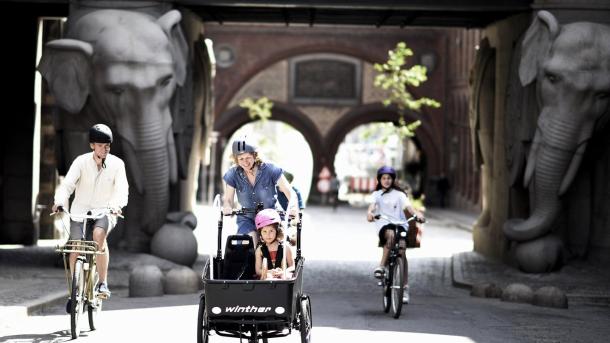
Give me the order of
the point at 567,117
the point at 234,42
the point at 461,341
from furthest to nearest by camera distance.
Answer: the point at 234,42 < the point at 567,117 < the point at 461,341

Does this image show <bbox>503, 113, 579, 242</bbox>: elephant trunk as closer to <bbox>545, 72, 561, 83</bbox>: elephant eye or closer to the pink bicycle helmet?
<bbox>545, 72, 561, 83</bbox>: elephant eye

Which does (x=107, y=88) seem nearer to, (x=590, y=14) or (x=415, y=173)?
(x=590, y=14)

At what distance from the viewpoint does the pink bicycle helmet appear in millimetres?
9648

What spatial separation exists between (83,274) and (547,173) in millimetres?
8307

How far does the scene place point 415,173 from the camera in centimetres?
6481

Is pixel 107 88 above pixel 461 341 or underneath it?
above

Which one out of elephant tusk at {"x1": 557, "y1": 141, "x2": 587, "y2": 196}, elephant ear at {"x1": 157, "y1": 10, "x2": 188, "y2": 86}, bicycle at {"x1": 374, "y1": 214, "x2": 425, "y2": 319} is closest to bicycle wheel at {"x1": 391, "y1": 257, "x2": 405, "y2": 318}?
bicycle at {"x1": 374, "y1": 214, "x2": 425, "y2": 319}

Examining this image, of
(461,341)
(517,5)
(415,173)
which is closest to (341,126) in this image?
(415,173)

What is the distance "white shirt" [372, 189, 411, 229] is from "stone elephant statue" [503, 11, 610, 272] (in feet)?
12.9

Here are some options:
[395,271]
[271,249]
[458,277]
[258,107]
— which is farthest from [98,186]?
[258,107]

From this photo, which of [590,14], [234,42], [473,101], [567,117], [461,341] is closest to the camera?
[461,341]

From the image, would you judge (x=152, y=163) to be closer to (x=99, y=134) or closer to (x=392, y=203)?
(x=392, y=203)

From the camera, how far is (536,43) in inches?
716

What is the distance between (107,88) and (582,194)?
22.3 feet
